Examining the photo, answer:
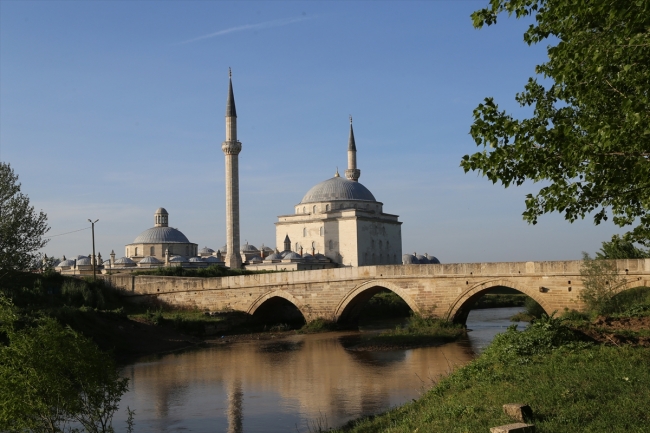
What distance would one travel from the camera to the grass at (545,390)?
679 centimetres

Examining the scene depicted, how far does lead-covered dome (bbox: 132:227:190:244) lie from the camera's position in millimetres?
66250

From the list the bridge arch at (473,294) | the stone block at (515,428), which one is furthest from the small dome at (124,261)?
the stone block at (515,428)

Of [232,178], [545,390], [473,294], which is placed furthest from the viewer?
[232,178]

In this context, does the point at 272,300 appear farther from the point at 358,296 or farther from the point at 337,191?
the point at 337,191

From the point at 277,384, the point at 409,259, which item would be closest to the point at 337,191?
the point at 409,259

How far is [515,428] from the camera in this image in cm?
613

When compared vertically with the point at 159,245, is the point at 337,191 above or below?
above

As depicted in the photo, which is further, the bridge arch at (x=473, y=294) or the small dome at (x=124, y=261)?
the small dome at (x=124, y=261)

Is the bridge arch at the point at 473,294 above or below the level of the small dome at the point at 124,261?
below

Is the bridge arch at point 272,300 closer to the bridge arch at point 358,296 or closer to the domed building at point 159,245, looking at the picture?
the bridge arch at point 358,296

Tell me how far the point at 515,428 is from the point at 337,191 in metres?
57.3

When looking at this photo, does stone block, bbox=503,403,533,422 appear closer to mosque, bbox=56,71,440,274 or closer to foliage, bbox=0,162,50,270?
foliage, bbox=0,162,50,270

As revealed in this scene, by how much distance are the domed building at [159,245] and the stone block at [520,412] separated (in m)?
59.7

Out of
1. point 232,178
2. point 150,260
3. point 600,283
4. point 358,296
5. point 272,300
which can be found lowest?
point 272,300
